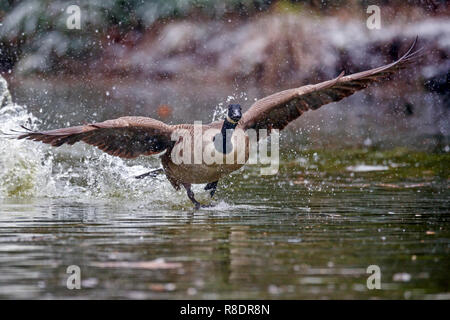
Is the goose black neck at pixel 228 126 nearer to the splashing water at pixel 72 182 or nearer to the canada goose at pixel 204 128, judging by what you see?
the canada goose at pixel 204 128

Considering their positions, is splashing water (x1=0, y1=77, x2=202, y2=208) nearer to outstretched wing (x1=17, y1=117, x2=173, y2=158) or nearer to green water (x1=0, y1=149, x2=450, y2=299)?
green water (x1=0, y1=149, x2=450, y2=299)

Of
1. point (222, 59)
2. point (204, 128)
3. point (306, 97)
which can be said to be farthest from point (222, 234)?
point (222, 59)

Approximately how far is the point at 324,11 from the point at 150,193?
1198 cm

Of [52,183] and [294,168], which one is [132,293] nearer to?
[52,183]

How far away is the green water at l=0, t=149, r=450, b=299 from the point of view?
6426 millimetres

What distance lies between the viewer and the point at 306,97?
Result: 11414 millimetres

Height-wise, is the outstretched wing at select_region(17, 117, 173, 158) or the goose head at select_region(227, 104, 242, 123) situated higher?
the goose head at select_region(227, 104, 242, 123)

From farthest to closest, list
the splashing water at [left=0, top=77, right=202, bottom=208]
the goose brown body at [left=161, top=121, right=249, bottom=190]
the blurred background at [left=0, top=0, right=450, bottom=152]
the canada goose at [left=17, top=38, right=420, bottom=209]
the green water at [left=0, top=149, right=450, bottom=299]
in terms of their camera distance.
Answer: the blurred background at [left=0, top=0, right=450, bottom=152], the splashing water at [left=0, top=77, right=202, bottom=208], the goose brown body at [left=161, top=121, right=249, bottom=190], the canada goose at [left=17, top=38, right=420, bottom=209], the green water at [left=0, top=149, right=450, bottom=299]

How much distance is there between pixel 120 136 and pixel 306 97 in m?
2.44

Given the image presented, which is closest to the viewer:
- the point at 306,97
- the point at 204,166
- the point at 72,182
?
the point at 204,166

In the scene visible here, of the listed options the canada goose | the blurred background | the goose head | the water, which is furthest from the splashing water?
the blurred background

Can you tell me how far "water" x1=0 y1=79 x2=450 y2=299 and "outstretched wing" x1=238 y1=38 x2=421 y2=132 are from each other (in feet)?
3.70

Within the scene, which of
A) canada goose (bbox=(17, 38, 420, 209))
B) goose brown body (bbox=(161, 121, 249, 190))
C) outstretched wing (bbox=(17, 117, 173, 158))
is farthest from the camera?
goose brown body (bbox=(161, 121, 249, 190))

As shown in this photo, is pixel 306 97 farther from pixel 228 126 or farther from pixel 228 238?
pixel 228 238
